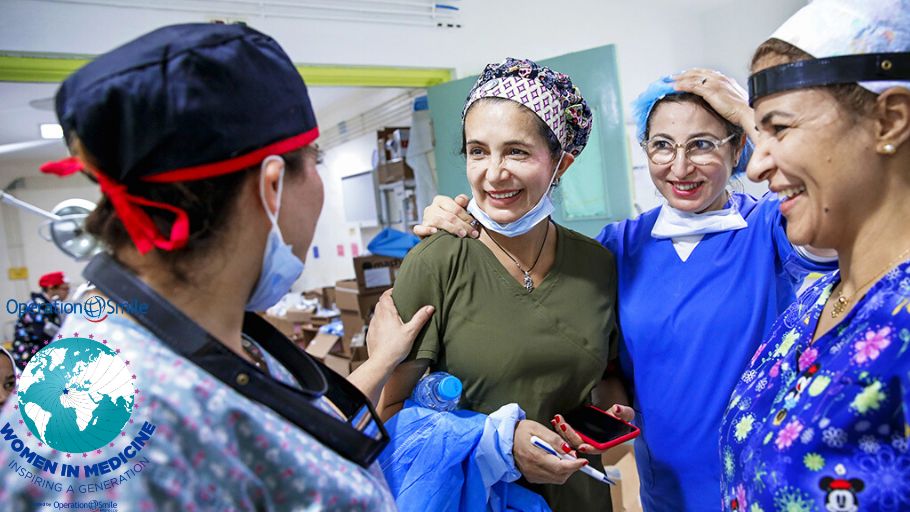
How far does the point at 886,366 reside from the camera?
0.67 m

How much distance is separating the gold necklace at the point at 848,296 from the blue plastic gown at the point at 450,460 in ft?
1.99

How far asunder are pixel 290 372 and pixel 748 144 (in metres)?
1.25

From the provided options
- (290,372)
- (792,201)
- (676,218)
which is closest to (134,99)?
(290,372)

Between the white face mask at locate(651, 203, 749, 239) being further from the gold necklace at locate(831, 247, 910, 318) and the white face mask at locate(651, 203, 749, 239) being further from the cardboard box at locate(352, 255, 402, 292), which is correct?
the cardboard box at locate(352, 255, 402, 292)

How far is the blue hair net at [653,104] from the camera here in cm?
136

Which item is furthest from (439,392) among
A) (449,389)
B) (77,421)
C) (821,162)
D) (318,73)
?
(318,73)

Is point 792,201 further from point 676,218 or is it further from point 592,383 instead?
point 592,383

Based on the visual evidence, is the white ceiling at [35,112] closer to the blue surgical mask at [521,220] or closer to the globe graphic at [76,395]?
the blue surgical mask at [521,220]

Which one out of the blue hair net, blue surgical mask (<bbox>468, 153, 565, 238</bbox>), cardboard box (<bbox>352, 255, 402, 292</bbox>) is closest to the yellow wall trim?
cardboard box (<bbox>352, 255, 402, 292</bbox>)

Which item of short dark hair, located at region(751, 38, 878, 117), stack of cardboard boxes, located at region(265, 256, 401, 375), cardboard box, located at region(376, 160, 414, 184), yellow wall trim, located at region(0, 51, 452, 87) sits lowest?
stack of cardboard boxes, located at region(265, 256, 401, 375)

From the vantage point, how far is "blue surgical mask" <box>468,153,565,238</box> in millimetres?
1306

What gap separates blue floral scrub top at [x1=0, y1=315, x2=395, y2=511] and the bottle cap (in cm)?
53

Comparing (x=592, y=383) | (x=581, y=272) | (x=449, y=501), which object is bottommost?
(x=449, y=501)

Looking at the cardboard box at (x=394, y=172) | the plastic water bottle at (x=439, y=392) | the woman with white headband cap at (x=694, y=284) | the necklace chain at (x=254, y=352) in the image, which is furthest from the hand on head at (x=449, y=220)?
the cardboard box at (x=394, y=172)
